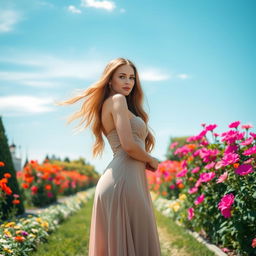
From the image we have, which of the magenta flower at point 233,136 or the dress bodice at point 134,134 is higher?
the dress bodice at point 134,134

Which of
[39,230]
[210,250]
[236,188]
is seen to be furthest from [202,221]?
[39,230]

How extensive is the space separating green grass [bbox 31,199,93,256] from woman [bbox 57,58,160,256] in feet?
7.81

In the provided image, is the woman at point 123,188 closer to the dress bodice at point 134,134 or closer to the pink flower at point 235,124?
the dress bodice at point 134,134

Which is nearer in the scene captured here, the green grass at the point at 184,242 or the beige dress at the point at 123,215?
the beige dress at the point at 123,215

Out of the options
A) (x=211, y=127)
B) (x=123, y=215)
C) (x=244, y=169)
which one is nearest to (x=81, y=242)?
(x=211, y=127)

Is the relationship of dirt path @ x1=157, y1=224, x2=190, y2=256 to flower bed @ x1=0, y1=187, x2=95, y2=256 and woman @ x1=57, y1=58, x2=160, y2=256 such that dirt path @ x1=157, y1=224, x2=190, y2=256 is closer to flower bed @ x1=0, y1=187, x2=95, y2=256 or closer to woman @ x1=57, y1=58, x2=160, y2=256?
flower bed @ x1=0, y1=187, x2=95, y2=256

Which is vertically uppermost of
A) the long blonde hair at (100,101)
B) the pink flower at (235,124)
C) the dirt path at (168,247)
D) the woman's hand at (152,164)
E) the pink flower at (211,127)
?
the long blonde hair at (100,101)

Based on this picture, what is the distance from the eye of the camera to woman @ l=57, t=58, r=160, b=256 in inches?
106

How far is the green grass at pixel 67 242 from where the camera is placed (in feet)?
16.6

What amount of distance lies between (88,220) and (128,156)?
6453 millimetres

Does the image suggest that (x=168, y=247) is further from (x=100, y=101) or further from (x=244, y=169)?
(x=100, y=101)

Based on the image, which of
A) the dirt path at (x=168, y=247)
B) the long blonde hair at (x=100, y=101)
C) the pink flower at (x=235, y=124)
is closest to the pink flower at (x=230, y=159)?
the pink flower at (x=235, y=124)

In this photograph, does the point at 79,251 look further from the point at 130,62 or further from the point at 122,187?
the point at 130,62

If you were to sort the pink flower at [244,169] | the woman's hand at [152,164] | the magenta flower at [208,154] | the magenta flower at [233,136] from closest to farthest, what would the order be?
the woman's hand at [152,164] → the pink flower at [244,169] → the magenta flower at [233,136] → the magenta flower at [208,154]
